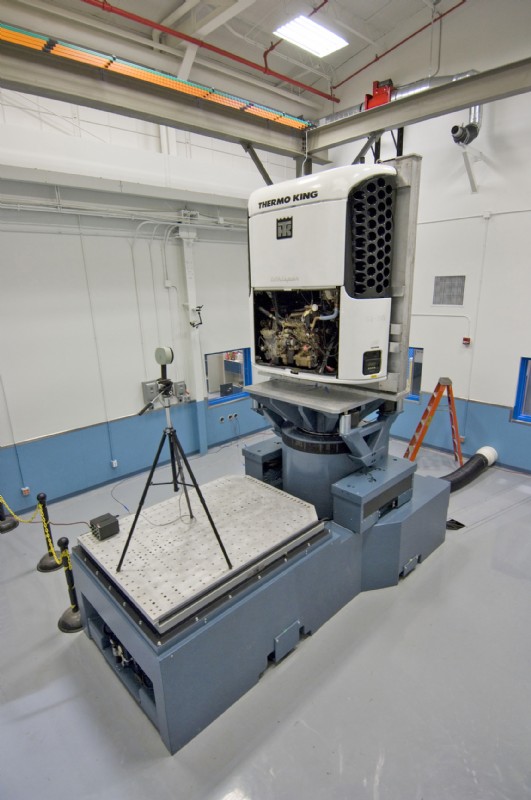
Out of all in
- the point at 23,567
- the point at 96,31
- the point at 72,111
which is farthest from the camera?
the point at 72,111

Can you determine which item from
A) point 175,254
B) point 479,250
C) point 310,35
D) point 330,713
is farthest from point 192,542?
point 310,35

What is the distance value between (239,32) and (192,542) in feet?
16.1

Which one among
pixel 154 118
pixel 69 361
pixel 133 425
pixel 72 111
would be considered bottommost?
pixel 133 425

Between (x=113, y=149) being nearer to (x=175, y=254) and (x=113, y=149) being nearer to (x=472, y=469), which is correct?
(x=175, y=254)

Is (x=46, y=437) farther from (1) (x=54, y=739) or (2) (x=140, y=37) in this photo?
(2) (x=140, y=37)

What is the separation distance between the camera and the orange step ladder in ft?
14.3

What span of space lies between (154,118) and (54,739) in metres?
3.38

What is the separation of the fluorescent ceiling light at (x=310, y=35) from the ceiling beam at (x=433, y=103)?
49.5 inches

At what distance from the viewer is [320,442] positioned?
8.82ft

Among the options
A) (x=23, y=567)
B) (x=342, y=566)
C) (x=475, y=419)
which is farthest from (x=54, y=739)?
(x=475, y=419)

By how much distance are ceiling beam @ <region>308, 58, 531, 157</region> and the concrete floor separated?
3138mm

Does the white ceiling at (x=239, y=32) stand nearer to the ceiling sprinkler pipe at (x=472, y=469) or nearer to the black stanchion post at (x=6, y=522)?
the black stanchion post at (x=6, y=522)

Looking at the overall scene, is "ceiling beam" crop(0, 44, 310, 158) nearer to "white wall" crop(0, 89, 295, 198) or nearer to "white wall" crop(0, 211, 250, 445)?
"white wall" crop(0, 89, 295, 198)

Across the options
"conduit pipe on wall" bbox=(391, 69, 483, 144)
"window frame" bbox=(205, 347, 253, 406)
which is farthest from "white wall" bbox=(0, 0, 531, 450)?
"window frame" bbox=(205, 347, 253, 406)
